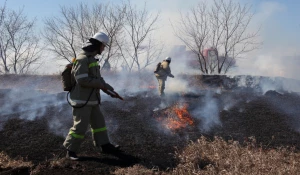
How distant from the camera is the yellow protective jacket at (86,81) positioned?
14.5 ft

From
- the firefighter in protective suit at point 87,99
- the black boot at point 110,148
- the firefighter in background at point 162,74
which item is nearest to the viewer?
the firefighter in protective suit at point 87,99

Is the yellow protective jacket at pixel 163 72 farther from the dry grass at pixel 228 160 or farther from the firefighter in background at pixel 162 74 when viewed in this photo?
the dry grass at pixel 228 160

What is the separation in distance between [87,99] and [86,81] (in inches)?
12.1

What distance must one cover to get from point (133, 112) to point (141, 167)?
3603mm

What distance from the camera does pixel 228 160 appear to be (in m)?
4.09

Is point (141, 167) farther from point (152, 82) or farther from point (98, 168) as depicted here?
point (152, 82)

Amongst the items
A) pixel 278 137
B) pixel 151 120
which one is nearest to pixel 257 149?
pixel 278 137

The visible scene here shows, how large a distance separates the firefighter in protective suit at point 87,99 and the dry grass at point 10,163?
60 cm

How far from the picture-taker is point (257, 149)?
16.3 feet

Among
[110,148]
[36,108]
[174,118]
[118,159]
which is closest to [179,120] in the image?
[174,118]

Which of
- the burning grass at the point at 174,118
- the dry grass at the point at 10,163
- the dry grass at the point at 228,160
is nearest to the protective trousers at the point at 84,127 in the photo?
the dry grass at the point at 10,163

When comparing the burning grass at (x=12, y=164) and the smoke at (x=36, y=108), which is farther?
the smoke at (x=36, y=108)

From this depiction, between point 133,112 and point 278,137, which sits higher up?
point 133,112

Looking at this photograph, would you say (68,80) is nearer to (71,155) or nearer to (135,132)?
(71,155)
